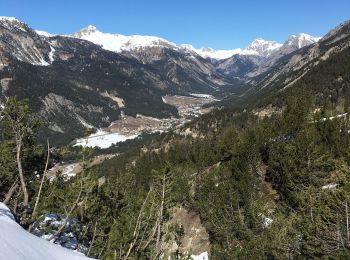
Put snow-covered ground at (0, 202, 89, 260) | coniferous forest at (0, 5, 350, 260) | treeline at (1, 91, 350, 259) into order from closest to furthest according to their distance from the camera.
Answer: snow-covered ground at (0, 202, 89, 260) → coniferous forest at (0, 5, 350, 260) → treeline at (1, 91, 350, 259)

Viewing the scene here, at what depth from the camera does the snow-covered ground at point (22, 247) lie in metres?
15.0

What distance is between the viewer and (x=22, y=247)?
1614cm

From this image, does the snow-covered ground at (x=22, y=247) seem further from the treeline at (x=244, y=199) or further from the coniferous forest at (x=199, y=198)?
the treeline at (x=244, y=199)

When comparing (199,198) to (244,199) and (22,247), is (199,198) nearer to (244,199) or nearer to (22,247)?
(244,199)

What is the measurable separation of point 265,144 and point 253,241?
151ft

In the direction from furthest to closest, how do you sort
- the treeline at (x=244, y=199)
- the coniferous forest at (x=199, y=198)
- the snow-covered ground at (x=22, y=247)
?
the treeline at (x=244, y=199) < the coniferous forest at (x=199, y=198) < the snow-covered ground at (x=22, y=247)

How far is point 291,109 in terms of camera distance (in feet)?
304

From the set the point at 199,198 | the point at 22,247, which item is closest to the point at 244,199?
the point at 199,198

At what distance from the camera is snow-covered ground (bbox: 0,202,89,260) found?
15039mm

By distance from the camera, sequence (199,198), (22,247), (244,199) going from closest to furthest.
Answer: (22,247) → (244,199) → (199,198)

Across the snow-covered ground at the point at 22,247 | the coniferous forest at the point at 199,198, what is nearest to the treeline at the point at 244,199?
the coniferous forest at the point at 199,198

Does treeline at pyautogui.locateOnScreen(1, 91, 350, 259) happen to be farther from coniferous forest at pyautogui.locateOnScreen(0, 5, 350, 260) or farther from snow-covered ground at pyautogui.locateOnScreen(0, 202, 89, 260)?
snow-covered ground at pyautogui.locateOnScreen(0, 202, 89, 260)

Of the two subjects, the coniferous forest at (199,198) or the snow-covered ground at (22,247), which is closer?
the snow-covered ground at (22,247)

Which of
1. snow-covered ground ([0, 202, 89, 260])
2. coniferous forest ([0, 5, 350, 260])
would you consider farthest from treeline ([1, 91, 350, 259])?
snow-covered ground ([0, 202, 89, 260])
